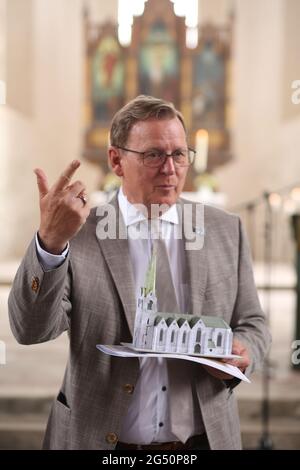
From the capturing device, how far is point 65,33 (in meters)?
13.1

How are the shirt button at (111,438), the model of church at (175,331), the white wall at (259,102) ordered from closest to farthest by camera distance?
the model of church at (175,331) → the shirt button at (111,438) → the white wall at (259,102)

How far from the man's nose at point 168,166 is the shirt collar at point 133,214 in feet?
0.55

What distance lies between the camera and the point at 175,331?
1728 mm

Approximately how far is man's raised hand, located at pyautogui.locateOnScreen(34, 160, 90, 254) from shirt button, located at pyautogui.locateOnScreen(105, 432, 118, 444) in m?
0.58

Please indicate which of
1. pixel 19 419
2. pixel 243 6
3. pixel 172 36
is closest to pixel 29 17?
pixel 172 36

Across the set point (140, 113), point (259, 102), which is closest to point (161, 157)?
point (140, 113)

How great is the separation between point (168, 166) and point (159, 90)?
10.4 meters

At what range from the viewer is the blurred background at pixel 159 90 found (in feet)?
38.7

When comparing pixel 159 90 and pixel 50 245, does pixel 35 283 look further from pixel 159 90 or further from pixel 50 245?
pixel 159 90

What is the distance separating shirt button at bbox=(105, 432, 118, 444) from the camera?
185 centimetres

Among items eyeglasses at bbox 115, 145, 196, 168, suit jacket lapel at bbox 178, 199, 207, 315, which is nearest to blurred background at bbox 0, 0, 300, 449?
suit jacket lapel at bbox 178, 199, 207, 315

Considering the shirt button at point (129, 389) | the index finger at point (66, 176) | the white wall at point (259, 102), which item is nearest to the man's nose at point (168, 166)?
the index finger at point (66, 176)

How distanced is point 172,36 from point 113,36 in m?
1.05

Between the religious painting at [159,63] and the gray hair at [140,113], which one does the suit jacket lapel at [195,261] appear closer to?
the gray hair at [140,113]
